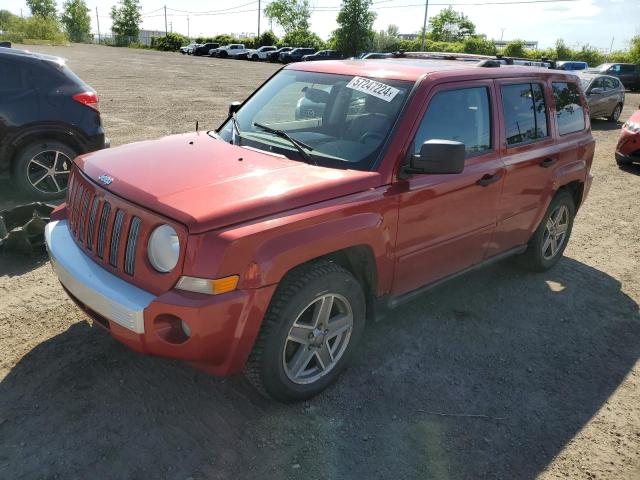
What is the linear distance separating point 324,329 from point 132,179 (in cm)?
138

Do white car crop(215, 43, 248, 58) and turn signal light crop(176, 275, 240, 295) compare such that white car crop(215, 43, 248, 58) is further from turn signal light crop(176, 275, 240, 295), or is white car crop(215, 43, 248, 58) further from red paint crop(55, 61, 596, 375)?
turn signal light crop(176, 275, 240, 295)

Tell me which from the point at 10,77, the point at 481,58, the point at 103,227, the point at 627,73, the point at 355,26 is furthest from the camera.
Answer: the point at 355,26

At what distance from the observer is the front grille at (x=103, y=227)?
2717mm

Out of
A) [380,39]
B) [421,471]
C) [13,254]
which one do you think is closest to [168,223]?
[421,471]

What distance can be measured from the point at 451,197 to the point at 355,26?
60.8m

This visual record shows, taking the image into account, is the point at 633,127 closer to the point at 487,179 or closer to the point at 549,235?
the point at 549,235

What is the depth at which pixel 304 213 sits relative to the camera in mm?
2799

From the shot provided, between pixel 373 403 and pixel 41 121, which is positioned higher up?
pixel 41 121

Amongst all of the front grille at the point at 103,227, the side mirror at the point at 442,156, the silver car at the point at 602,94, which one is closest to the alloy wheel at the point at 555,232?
the side mirror at the point at 442,156

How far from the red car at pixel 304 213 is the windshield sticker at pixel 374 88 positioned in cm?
1

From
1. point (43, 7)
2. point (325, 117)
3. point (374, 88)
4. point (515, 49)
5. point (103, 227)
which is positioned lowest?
point (103, 227)

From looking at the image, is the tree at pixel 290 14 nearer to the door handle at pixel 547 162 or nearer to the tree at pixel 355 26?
the tree at pixel 355 26

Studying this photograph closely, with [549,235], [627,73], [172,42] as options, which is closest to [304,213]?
[549,235]

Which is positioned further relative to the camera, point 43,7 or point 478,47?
point 43,7
